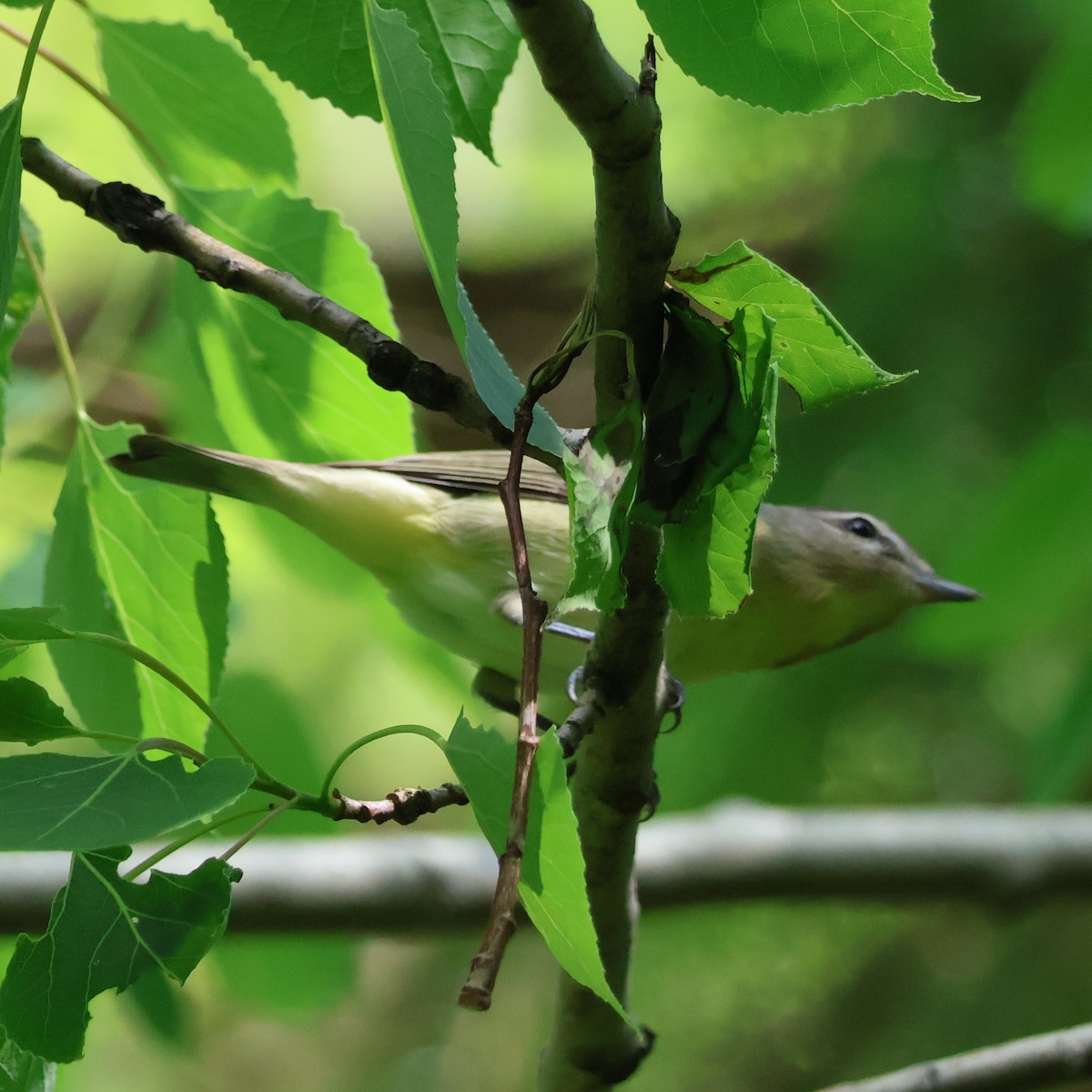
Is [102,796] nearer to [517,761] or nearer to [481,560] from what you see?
[517,761]

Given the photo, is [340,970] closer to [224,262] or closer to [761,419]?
[224,262]

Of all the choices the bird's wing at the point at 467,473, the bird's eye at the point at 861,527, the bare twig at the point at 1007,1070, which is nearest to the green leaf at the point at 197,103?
the bird's wing at the point at 467,473

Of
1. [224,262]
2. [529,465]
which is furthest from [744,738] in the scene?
[224,262]

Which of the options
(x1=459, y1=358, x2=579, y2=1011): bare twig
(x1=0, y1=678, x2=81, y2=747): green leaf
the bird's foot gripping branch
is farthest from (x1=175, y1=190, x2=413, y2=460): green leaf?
(x1=0, y1=678, x2=81, y2=747): green leaf

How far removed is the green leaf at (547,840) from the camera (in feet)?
3.03

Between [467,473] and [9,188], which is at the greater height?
[9,188]

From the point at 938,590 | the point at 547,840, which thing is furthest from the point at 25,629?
the point at 938,590

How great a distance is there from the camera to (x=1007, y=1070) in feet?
6.42

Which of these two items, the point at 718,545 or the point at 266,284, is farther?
the point at 266,284

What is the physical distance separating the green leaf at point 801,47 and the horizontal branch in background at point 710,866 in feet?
→ 5.97

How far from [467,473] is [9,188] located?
1.69 meters

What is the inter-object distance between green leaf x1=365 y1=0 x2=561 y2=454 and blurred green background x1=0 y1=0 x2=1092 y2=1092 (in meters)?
1.62

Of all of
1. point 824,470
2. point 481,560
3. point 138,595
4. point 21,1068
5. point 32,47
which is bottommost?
point 824,470

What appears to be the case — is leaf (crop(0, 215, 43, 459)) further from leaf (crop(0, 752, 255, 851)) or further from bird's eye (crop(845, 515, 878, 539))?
bird's eye (crop(845, 515, 878, 539))
